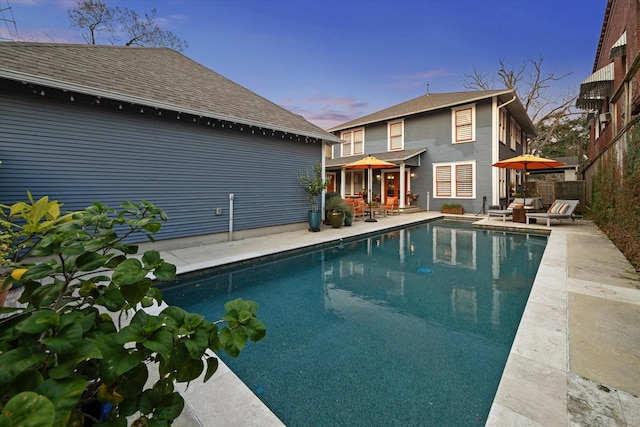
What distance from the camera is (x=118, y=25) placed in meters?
15.8

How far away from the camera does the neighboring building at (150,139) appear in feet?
17.2

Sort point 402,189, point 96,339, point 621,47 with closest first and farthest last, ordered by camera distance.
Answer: point 96,339, point 621,47, point 402,189

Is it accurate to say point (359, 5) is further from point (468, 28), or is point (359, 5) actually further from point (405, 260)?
point (405, 260)

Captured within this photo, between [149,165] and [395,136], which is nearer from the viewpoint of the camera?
[149,165]

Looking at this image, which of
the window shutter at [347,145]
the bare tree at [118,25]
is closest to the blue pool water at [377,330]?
the window shutter at [347,145]

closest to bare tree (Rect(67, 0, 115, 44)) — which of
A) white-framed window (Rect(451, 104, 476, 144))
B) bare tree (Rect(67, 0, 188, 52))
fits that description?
bare tree (Rect(67, 0, 188, 52))

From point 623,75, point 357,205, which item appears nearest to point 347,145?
point 357,205

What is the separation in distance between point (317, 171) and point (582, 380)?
8571 millimetres

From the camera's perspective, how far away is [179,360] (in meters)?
0.97

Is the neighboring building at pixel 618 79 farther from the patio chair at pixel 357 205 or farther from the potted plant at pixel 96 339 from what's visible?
the patio chair at pixel 357 205

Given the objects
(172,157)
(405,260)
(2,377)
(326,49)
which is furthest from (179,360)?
(326,49)

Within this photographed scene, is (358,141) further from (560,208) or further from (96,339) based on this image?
(96,339)

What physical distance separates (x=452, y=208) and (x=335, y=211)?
7.58 metres

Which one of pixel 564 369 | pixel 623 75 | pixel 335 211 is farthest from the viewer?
pixel 335 211
